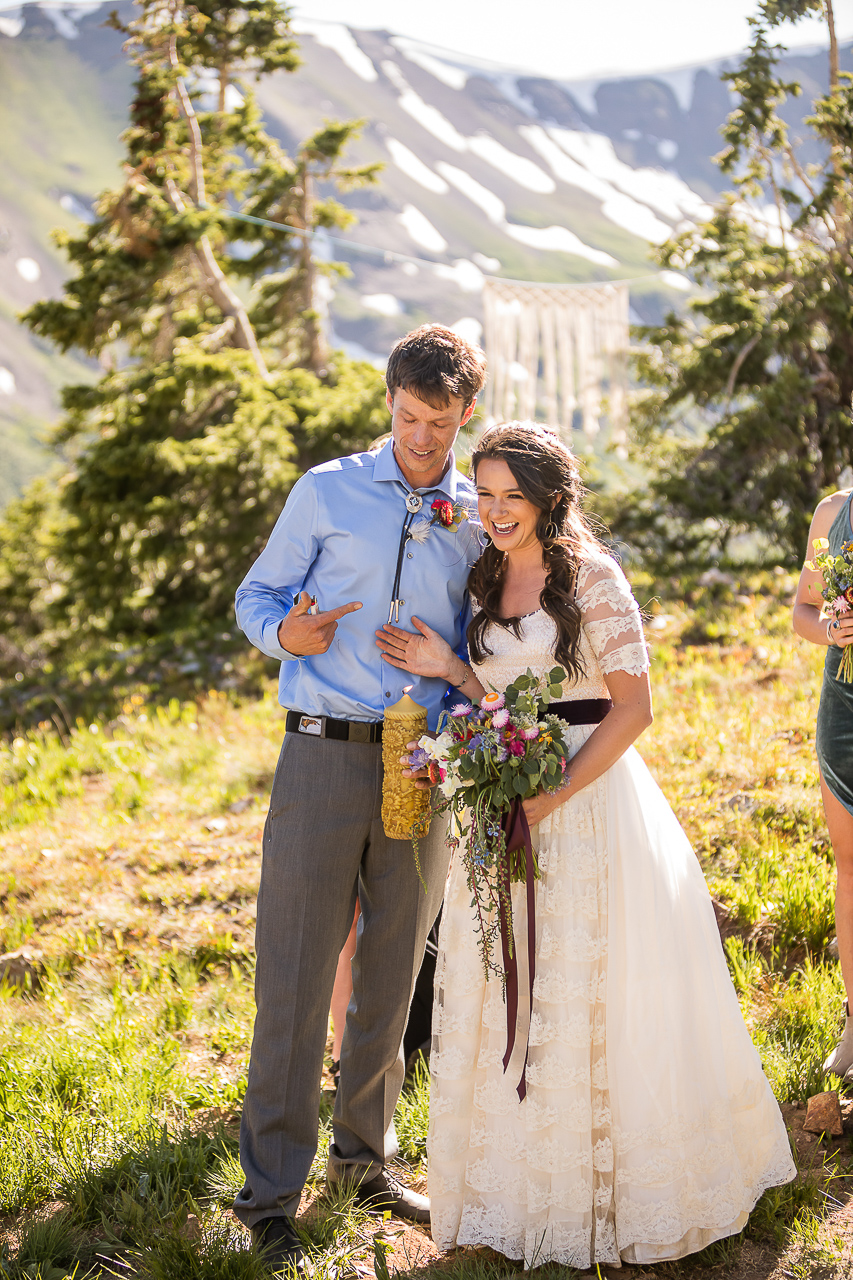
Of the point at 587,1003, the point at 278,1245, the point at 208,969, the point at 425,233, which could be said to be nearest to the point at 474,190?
the point at 208,969

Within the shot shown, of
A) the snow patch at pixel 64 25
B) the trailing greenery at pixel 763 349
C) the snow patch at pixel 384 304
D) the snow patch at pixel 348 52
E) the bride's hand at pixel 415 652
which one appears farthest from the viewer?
the snow patch at pixel 384 304

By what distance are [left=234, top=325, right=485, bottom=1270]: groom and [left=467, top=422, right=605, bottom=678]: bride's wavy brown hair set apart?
173 millimetres

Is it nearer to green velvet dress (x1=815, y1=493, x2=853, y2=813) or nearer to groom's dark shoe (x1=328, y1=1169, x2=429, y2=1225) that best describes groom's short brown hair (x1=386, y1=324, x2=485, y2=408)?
green velvet dress (x1=815, y1=493, x2=853, y2=813)

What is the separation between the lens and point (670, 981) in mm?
2701

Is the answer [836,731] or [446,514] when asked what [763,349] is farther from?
[446,514]

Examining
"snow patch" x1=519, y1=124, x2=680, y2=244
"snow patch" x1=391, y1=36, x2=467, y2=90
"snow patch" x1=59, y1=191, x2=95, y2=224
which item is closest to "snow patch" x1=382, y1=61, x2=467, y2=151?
"snow patch" x1=391, y1=36, x2=467, y2=90

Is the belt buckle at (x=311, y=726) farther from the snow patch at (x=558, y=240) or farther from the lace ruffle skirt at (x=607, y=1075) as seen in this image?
the snow patch at (x=558, y=240)

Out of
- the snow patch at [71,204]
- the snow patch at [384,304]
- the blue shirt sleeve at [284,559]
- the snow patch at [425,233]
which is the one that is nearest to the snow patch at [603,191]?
the blue shirt sleeve at [284,559]

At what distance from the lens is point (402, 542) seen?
2.98 metres

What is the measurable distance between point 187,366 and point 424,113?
52.7ft

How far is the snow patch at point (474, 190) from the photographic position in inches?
778

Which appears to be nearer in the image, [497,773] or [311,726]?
[497,773]

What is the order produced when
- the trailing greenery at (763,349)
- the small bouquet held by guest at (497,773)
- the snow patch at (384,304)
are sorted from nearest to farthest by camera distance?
1. the small bouquet held by guest at (497,773)
2. the trailing greenery at (763,349)
3. the snow patch at (384,304)

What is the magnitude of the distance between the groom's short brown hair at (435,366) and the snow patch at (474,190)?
1752 cm
